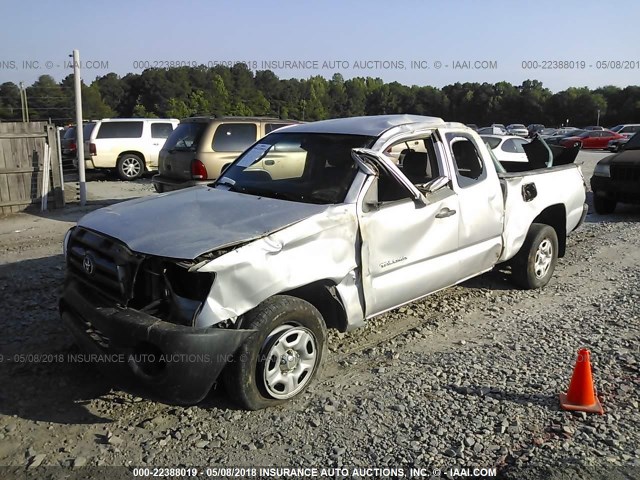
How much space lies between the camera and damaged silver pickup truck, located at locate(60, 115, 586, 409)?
3.29 metres

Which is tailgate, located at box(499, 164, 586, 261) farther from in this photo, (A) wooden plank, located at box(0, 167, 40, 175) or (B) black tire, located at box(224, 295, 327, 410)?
(A) wooden plank, located at box(0, 167, 40, 175)

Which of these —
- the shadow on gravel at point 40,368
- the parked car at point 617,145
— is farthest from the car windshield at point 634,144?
the shadow on gravel at point 40,368

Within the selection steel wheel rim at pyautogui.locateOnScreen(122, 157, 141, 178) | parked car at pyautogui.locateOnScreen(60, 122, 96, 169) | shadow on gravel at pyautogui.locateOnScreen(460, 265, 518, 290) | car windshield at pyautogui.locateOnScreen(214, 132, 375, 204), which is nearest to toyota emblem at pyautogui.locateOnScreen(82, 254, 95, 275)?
car windshield at pyautogui.locateOnScreen(214, 132, 375, 204)

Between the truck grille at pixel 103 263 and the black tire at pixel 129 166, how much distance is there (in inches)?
539

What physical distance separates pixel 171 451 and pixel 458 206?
3.08 meters

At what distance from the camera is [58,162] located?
37.4 ft

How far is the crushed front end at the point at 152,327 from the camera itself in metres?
3.20

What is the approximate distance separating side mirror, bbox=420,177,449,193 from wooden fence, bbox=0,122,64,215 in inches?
361

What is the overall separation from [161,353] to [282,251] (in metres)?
0.95

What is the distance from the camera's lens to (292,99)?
60.5m

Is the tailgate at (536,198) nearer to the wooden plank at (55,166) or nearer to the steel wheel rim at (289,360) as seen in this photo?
the steel wheel rim at (289,360)

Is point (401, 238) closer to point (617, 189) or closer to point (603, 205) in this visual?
point (617, 189)

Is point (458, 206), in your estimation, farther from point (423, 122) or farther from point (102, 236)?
point (102, 236)

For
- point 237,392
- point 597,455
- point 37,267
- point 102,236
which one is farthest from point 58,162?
point 597,455
